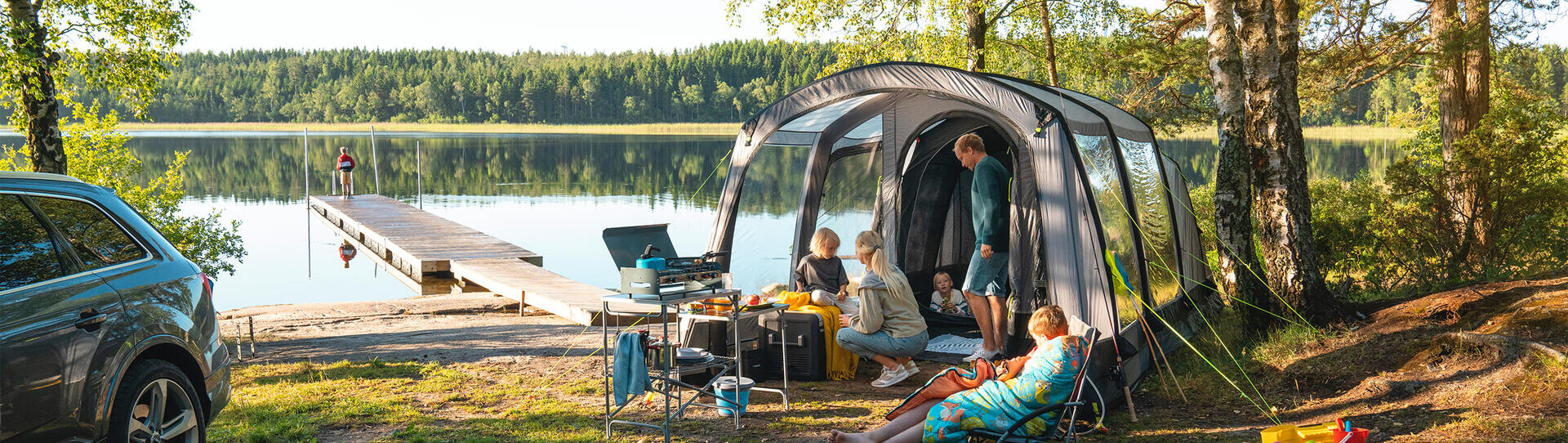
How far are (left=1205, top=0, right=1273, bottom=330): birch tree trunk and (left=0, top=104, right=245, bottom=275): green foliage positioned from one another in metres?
8.65

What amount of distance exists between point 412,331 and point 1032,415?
6.12 meters

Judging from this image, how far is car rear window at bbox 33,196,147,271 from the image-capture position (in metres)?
3.55

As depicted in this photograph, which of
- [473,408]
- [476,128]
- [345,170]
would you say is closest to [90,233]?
[473,408]

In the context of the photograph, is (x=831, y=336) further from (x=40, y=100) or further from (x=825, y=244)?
(x=40, y=100)

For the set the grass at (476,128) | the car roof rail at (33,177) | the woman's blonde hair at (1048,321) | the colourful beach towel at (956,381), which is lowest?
the colourful beach towel at (956,381)

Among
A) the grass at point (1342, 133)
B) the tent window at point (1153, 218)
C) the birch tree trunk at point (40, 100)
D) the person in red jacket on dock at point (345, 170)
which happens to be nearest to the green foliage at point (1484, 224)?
the tent window at point (1153, 218)

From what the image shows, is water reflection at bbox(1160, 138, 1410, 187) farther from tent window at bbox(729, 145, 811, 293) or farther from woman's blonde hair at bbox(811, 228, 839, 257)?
woman's blonde hair at bbox(811, 228, 839, 257)

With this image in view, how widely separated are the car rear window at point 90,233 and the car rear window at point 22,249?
8 centimetres

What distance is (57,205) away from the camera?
3600mm

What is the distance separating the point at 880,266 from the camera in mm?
5559

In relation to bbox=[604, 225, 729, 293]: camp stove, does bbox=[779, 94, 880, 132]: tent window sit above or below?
above

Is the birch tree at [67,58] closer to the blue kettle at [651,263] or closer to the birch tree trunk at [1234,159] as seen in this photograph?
the blue kettle at [651,263]

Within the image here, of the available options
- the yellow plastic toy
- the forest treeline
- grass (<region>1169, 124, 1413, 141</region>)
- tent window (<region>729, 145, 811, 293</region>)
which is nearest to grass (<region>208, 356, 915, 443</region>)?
tent window (<region>729, 145, 811, 293</region>)

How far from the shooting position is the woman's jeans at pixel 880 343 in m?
5.70
